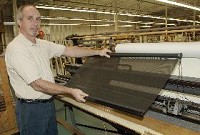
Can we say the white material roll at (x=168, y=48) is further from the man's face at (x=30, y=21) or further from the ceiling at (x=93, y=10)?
the ceiling at (x=93, y=10)

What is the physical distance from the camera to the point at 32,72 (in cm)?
179

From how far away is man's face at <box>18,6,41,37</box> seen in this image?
6.37 ft

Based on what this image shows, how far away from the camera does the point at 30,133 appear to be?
7.11 ft

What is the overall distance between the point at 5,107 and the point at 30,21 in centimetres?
209

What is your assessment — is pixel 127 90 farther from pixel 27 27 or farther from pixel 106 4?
pixel 106 4

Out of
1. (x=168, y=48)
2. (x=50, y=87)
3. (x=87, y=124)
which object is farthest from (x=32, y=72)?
(x=87, y=124)

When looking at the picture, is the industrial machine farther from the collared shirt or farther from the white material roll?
the collared shirt

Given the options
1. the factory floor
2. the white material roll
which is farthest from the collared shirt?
the factory floor

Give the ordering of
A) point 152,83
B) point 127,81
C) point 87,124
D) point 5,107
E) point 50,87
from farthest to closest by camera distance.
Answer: point 87,124 → point 5,107 → point 50,87 → point 127,81 → point 152,83

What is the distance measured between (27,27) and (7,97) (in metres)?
1.91

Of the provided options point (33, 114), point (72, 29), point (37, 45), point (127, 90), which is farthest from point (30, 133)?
point (72, 29)

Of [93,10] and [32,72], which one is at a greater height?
[93,10]

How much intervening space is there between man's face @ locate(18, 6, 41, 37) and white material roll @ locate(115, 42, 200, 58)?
Answer: 2.57 ft

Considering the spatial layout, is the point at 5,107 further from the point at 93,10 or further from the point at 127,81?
the point at 93,10
